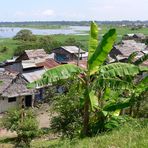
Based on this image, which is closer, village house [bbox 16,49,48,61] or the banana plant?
the banana plant

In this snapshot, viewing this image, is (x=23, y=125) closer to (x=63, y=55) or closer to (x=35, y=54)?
(x=35, y=54)

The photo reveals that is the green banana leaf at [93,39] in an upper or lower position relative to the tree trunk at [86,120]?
upper

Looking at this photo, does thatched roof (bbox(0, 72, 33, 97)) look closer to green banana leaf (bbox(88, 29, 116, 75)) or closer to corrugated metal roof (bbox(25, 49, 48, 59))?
corrugated metal roof (bbox(25, 49, 48, 59))

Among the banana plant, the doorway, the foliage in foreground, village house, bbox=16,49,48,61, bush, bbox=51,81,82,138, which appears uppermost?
the banana plant

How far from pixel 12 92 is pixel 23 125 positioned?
414 inches

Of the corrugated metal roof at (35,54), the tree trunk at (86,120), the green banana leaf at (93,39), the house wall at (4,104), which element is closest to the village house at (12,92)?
the house wall at (4,104)

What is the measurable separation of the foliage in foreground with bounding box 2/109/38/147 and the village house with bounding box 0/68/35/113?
29.3 feet

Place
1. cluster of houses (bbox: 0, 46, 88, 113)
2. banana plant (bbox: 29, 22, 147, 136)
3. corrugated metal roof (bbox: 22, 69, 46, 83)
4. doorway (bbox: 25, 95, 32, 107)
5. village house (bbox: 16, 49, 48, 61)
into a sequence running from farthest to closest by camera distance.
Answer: village house (bbox: 16, 49, 48, 61)
corrugated metal roof (bbox: 22, 69, 46, 83)
doorway (bbox: 25, 95, 32, 107)
cluster of houses (bbox: 0, 46, 88, 113)
banana plant (bbox: 29, 22, 147, 136)

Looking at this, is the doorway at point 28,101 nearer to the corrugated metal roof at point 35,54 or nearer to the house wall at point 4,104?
the house wall at point 4,104

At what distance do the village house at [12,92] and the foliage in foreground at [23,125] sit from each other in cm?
892

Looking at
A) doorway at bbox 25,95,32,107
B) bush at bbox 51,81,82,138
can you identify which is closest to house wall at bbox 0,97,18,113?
doorway at bbox 25,95,32,107

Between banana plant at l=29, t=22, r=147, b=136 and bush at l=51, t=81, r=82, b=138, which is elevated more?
banana plant at l=29, t=22, r=147, b=136

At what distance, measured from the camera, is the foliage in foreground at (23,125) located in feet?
57.5

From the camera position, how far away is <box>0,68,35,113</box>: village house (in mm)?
27672
